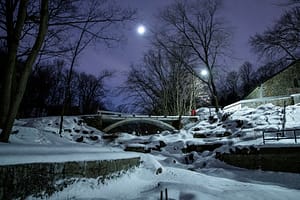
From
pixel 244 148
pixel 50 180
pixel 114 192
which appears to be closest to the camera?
pixel 50 180

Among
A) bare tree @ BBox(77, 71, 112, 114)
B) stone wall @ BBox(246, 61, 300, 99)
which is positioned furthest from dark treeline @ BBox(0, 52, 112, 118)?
stone wall @ BBox(246, 61, 300, 99)

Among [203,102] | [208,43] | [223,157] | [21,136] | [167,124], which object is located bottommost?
[223,157]

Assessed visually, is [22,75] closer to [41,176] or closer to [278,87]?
[41,176]

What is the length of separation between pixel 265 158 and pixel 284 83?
22220mm

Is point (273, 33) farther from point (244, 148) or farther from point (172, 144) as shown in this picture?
point (172, 144)

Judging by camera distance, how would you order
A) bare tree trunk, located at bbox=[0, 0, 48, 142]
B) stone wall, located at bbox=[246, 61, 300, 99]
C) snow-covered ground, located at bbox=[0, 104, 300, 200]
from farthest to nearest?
stone wall, located at bbox=[246, 61, 300, 99] → bare tree trunk, located at bbox=[0, 0, 48, 142] → snow-covered ground, located at bbox=[0, 104, 300, 200]

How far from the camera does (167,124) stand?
104 ft

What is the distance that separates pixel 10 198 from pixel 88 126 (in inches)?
1051

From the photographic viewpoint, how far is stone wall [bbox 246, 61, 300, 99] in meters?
32.1

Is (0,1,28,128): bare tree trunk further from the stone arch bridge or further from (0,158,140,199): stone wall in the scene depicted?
the stone arch bridge

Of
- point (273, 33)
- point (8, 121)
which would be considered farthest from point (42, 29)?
point (273, 33)

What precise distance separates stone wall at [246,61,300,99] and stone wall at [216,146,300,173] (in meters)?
18.5

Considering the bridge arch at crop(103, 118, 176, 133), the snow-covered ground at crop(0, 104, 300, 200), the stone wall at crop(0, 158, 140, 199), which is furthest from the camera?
the bridge arch at crop(103, 118, 176, 133)

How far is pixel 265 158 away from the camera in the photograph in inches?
604
